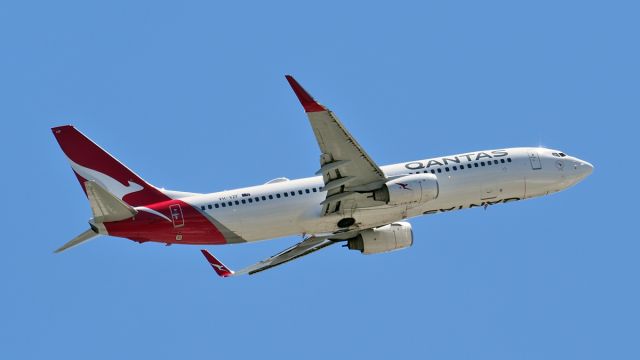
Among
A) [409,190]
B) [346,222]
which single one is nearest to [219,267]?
[346,222]

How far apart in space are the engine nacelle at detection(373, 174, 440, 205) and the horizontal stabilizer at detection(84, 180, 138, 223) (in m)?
12.6

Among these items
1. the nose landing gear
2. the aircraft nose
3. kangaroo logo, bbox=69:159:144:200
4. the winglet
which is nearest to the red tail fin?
kangaroo logo, bbox=69:159:144:200

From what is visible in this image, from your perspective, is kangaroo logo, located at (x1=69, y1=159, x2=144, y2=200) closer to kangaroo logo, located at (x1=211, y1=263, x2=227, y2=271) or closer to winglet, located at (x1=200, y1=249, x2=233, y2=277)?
winglet, located at (x1=200, y1=249, x2=233, y2=277)

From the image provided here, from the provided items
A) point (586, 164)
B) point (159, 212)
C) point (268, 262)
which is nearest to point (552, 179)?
point (586, 164)

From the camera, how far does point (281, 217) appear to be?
6094 cm

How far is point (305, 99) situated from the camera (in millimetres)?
54906

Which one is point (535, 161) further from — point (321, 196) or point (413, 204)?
point (321, 196)

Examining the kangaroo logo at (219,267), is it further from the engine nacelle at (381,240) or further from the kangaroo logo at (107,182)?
the kangaroo logo at (107,182)

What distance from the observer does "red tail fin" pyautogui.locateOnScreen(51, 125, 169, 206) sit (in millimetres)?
61438

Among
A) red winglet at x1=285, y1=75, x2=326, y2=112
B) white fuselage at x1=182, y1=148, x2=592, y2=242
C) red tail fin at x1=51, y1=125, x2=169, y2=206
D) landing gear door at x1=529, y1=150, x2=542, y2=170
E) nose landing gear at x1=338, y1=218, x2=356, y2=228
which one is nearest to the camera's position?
red winglet at x1=285, y1=75, x2=326, y2=112

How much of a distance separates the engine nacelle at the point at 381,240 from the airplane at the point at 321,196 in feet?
0.18

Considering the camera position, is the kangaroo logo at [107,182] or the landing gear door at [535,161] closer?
the kangaroo logo at [107,182]

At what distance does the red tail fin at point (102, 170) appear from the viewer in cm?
6144

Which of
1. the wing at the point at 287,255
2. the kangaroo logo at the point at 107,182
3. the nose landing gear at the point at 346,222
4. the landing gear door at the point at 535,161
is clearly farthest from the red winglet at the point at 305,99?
the landing gear door at the point at 535,161
